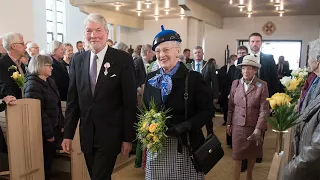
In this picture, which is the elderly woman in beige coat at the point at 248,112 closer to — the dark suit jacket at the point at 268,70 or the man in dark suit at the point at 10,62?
the dark suit jacket at the point at 268,70

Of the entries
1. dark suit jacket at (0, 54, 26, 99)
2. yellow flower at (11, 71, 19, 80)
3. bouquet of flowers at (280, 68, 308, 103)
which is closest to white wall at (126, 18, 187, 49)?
bouquet of flowers at (280, 68, 308, 103)

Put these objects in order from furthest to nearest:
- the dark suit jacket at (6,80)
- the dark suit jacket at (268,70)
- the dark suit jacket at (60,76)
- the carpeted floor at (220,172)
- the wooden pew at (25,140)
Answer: the dark suit jacket at (60,76)
the dark suit jacket at (268,70)
the carpeted floor at (220,172)
the dark suit jacket at (6,80)
the wooden pew at (25,140)

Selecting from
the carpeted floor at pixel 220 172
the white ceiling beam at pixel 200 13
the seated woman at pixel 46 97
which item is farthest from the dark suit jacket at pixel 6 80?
the white ceiling beam at pixel 200 13

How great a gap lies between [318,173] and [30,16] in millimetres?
9574

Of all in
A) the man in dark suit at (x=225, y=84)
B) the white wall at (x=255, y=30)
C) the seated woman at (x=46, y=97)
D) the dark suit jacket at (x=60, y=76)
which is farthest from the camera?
the white wall at (x=255, y=30)

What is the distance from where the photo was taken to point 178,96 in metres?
2.01

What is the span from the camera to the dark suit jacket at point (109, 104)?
2.13m

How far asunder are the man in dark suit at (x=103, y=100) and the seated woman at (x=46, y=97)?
1225 mm

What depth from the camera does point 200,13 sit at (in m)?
10.5

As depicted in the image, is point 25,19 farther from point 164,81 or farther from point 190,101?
point 190,101

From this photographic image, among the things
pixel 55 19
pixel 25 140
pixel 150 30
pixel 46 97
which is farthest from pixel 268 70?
pixel 150 30

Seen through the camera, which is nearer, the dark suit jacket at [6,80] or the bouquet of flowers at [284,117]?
the bouquet of flowers at [284,117]

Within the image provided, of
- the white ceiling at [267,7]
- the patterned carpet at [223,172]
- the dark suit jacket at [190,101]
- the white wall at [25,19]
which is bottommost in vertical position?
the patterned carpet at [223,172]

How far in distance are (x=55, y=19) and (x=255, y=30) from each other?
832cm
